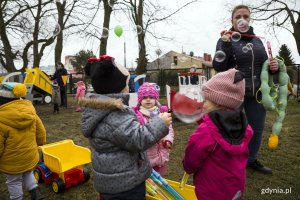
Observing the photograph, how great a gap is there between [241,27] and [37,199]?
9.75ft

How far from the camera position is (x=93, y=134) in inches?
75.9

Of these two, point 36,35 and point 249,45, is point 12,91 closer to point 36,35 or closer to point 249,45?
point 249,45

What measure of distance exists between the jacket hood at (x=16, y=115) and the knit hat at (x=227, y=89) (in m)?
1.97

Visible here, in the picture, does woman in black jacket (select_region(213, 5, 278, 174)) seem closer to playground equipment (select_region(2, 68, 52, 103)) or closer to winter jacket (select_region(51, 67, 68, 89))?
playground equipment (select_region(2, 68, 52, 103))

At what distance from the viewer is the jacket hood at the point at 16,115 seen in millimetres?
2828

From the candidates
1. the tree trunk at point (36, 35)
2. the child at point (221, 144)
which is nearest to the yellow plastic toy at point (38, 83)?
the tree trunk at point (36, 35)

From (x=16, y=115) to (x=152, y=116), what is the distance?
1.38 metres

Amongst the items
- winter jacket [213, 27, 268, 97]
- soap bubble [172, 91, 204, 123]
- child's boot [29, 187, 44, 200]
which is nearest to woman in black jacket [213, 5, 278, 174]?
winter jacket [213, 27, 268, 97]

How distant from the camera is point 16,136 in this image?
291cm

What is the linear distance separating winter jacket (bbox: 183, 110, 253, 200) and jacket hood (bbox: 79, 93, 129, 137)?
0.54m

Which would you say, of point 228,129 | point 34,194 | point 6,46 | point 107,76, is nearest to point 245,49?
point 228,129

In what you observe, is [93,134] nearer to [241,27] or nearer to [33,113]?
[33,113]

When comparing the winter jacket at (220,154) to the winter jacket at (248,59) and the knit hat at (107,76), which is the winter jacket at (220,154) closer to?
the knit hat at (107,76)

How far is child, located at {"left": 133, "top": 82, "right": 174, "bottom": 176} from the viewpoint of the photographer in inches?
109
